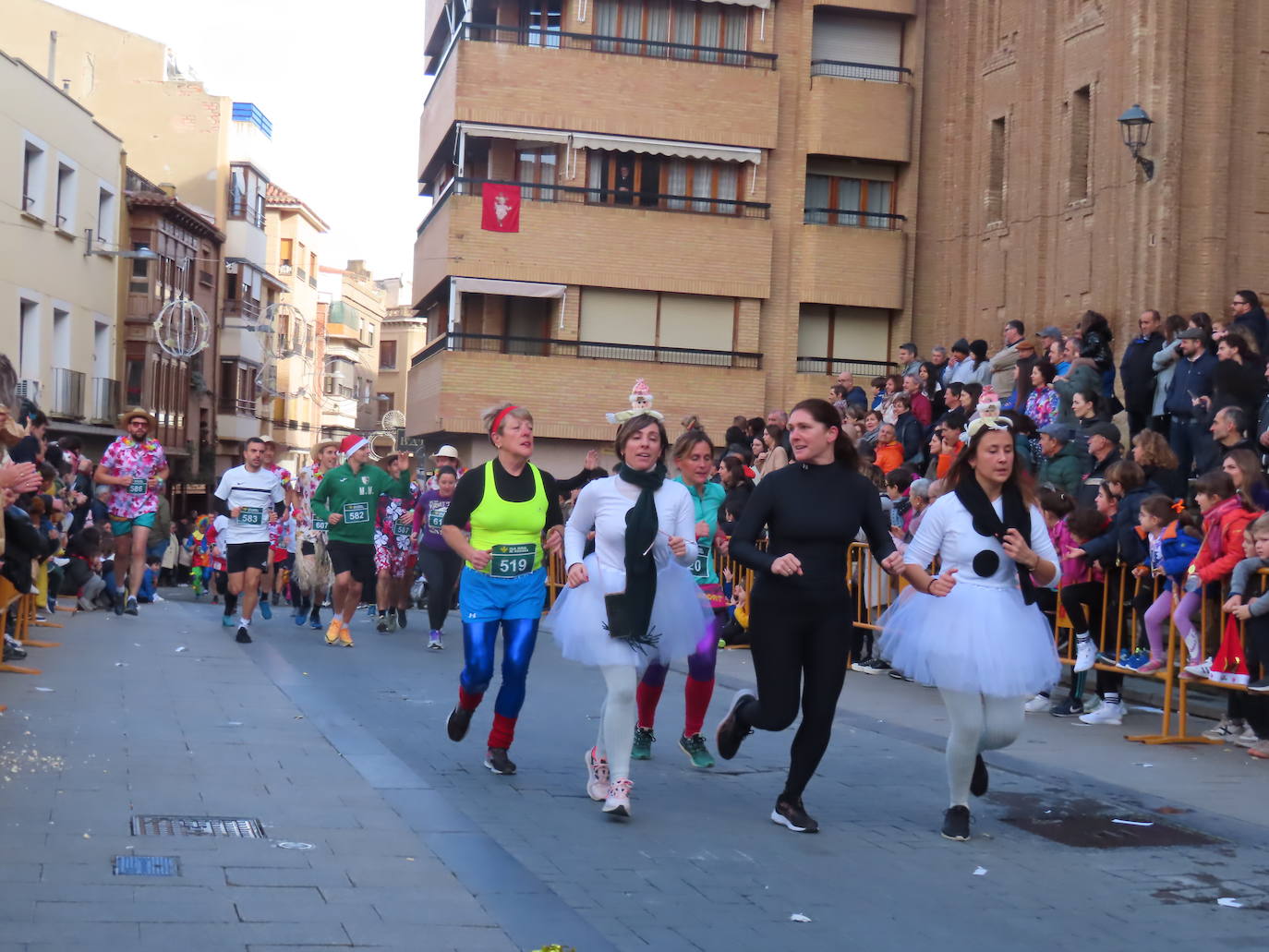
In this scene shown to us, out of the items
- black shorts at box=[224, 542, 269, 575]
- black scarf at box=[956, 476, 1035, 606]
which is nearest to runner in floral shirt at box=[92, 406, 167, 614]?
black shorts at box=[224, 542, 269, 575]

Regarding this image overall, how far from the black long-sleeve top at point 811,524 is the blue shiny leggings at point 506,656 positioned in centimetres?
177

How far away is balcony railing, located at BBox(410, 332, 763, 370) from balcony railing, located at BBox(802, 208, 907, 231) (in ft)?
11.0

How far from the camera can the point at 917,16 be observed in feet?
118

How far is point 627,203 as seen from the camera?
35906 millimetres

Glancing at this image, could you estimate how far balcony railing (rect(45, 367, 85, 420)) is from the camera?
40750 mm

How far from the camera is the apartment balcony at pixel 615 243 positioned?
34969mm

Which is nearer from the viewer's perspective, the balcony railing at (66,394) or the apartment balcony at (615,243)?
the apartment balcony at (615,243)

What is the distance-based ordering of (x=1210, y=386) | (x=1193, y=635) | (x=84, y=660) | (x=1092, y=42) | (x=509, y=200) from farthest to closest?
(x=509, y=200)
(x=1092, y=42)
(x=1210, y=386)
(x=84, y=660)
(x=1193, y=635)

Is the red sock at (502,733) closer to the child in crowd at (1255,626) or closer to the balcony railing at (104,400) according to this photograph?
the child in crowd at (1255,626)

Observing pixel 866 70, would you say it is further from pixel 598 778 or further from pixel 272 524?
pixel 598 778

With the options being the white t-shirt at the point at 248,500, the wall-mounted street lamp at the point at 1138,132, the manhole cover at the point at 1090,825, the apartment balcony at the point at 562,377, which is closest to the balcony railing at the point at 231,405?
the apartment balcony at the point at 562,377

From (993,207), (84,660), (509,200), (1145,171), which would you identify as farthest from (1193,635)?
(509,200)

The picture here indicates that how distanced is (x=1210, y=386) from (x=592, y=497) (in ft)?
31.6

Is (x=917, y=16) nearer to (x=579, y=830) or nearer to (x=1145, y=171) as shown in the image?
(x=1145, y=171)
